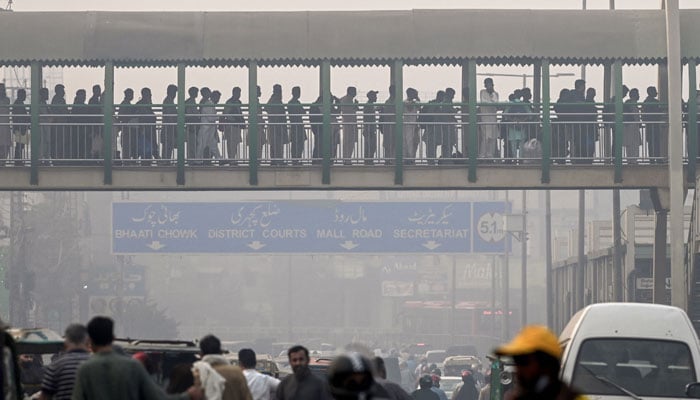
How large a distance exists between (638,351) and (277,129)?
16129 mm

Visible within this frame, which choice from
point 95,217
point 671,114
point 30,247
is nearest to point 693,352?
point 671,114

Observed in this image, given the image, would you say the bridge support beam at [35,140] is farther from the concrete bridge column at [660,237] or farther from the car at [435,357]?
the car at [435,357]

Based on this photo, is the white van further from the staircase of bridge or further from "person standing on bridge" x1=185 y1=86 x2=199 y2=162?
"person standing on bridge" x1=185 y1=86 x2=199 y2=162

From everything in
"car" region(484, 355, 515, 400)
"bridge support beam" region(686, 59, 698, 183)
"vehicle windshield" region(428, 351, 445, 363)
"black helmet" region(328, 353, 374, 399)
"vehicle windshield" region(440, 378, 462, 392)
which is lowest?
"vehicle windshield" region(428, 351, 445, 363)

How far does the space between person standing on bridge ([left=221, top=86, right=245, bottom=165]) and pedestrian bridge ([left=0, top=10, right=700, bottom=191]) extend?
35 millimetres

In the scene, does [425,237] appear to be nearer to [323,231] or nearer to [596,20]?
[323,231]

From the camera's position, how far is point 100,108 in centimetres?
3081

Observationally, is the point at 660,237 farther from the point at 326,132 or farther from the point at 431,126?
the point at 326,132

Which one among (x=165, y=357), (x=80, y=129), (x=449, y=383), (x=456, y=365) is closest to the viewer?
(x=165, y=357)

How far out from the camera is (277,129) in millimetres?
30672

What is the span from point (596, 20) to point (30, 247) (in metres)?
47.7

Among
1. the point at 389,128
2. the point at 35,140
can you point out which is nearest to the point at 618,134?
the point at 389,128

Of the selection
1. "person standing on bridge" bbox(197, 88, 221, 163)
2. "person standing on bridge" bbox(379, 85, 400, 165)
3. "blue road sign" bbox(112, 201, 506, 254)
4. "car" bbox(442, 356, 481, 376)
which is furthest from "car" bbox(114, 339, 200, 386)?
"blue road sign" bbox(112, 201, 506, 254)

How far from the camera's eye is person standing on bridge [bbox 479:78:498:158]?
30.3 metres
